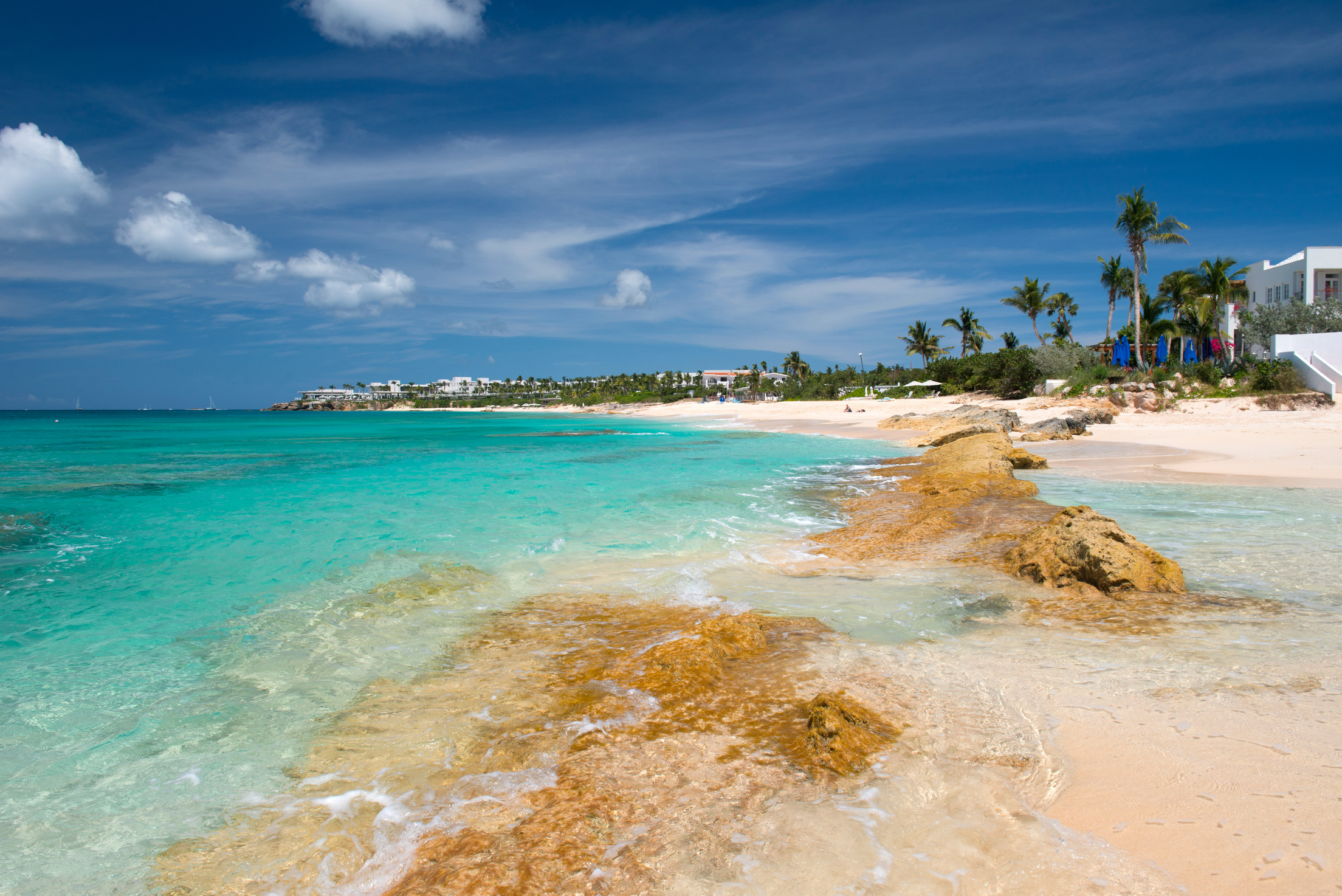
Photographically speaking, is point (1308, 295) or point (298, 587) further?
point (1308, 295)

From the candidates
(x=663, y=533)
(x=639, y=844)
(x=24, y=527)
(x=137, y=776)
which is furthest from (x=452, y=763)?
(x=24, y=527)

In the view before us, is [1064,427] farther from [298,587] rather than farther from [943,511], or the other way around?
[298,587]

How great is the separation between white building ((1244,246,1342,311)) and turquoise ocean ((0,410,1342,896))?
3659cm

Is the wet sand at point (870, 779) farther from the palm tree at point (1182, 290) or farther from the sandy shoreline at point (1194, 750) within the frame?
the palm tree at point (1182, 290)

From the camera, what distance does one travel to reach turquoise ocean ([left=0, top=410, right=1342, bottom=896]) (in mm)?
3641

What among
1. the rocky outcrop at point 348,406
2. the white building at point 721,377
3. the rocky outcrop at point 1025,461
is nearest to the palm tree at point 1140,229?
the rocky outcrop at point 1025,461

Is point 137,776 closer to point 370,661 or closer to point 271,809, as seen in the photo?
point 271,809

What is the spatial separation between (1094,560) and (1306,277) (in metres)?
45.0

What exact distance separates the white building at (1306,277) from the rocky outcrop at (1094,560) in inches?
1545

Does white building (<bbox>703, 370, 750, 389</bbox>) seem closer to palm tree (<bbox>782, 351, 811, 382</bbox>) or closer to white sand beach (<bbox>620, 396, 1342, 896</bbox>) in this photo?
palm tree (<bbox>782, 351, 811, 382</bbox>)

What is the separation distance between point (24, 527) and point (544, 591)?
1139 cm

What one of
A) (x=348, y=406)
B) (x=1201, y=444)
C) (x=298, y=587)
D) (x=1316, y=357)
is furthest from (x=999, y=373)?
(x=348, y=406)

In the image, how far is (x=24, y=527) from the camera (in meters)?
11.8

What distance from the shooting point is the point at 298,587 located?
764cm
